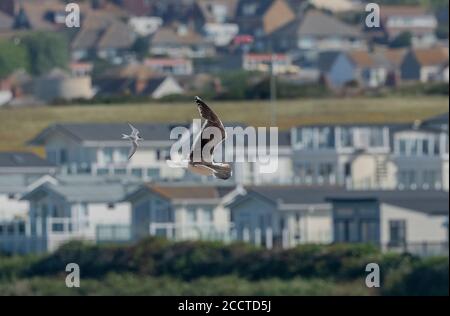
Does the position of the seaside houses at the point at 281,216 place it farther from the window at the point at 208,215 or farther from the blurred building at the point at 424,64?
the blurred building at the point at 424,64

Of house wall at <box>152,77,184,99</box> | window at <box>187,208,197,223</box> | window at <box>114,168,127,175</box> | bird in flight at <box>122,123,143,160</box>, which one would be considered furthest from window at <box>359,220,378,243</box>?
house wall at <box>152,77,184,99</box>

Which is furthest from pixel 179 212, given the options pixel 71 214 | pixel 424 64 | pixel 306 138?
pixel 424 64

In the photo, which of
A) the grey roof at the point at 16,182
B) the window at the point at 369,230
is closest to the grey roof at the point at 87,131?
the grey roof at the point at 16,182

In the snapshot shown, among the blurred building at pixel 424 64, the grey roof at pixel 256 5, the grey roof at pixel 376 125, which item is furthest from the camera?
the grey roof at pixel 256 5

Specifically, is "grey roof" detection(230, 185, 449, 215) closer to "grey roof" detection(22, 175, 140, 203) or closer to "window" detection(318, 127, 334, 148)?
"grey roof" detection(22, 175, 140, 203)

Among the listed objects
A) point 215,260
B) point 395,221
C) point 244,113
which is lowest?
point 215,260

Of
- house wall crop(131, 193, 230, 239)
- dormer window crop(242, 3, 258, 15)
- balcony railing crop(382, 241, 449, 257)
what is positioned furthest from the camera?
dormer window crop(242, 3, 258, 15)

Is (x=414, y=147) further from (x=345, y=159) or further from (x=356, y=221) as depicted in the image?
(x=356, y=221)
